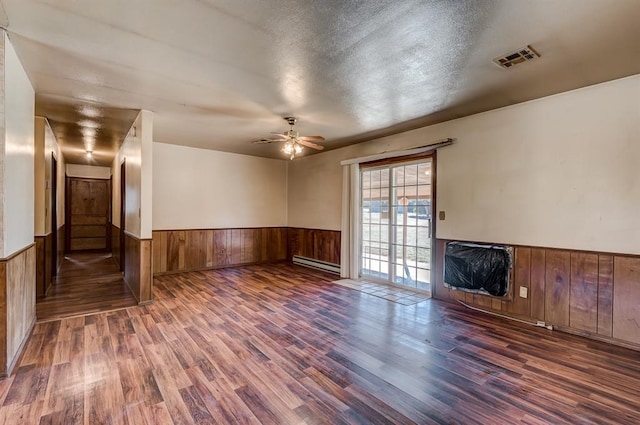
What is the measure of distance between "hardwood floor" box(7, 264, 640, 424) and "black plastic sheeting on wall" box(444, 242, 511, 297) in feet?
1.23

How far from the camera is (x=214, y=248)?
6.54m

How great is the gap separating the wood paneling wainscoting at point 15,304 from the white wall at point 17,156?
0.13 meters

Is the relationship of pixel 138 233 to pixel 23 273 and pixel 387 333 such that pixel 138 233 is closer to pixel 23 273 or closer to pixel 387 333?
pixel 23 273

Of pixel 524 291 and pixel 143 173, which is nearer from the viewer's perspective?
pixel 524 291

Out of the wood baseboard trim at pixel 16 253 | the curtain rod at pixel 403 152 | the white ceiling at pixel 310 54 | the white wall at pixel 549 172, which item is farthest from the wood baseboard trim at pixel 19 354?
the curtain rod at pixel 403 152

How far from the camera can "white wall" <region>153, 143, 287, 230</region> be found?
597 cm

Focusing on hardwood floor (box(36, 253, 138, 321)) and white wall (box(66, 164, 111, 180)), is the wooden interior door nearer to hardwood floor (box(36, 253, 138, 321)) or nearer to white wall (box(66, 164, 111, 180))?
white wall (box(66, 164, 111, 180))

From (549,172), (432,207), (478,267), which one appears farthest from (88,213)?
(549,172)

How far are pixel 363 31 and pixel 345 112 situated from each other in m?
1.85

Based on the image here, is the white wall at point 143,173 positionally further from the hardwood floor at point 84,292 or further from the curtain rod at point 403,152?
the curtain rod at point 403,152

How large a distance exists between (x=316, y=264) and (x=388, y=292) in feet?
7.39

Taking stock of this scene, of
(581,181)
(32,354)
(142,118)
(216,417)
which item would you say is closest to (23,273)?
(32,354)

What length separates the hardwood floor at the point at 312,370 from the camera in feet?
6.30

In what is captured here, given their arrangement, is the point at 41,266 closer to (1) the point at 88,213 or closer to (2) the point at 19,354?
(2) the point at 19,354
